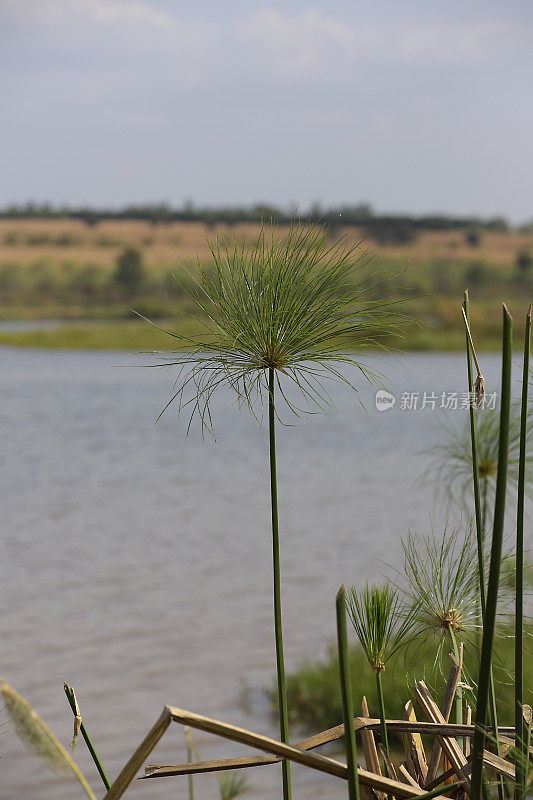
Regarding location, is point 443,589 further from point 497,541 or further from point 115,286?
point 115,286

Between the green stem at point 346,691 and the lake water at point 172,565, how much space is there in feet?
Result: 1.11

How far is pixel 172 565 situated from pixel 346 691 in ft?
23.0

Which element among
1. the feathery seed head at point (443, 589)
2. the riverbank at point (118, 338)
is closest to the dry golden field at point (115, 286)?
the riverbank at point (118, 338)

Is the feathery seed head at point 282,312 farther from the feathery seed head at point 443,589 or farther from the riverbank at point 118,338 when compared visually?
the riverbank at point 118,338

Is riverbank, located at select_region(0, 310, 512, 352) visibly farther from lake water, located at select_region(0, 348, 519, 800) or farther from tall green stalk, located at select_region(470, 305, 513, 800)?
→ tall green stalk, located at select_region(470, 305, 513, 800)

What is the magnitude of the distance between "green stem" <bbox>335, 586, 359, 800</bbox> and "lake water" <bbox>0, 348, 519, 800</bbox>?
1.11 feet

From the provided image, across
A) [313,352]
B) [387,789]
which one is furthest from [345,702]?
[313,352]

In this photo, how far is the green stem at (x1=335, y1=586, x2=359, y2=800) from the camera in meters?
0.46

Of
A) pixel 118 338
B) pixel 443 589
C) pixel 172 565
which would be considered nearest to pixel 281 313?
pixel 443 589

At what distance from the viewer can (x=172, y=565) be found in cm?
738

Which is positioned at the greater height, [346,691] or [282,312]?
[282,312]

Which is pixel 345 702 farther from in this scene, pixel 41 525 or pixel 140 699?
pixel 41 525

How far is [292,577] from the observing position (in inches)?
273

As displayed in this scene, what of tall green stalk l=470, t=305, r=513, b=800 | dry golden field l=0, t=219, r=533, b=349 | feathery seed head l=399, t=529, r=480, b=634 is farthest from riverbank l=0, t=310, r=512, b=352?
tall green stalk l=470, t=305, r=513, b=800
